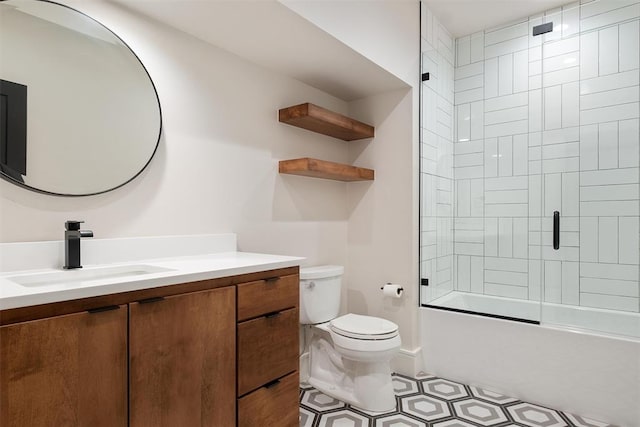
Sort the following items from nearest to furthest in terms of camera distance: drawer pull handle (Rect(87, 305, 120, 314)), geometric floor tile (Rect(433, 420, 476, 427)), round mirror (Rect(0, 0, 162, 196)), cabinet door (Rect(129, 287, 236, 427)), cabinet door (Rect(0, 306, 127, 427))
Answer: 1. cabinet door (Rect(0, 306, 127, 427))
2. drawer pull handle (Rect(87, 305, 120, 314))
3. cabinet door (Rect(129, 287, 236, 427))
4. round mirror (Rect(0, 0, 162, 196))
5. geometric floor tile (Rect(433, 420, 476, 427))

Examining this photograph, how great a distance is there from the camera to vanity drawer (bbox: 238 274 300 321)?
4.81 feet

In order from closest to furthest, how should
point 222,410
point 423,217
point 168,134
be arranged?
point 222,410
point 168,134
point 423,217

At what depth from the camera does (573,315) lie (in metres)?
2.26

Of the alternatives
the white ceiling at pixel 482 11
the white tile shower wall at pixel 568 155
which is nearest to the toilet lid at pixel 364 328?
the white tile shower wall at pixel 568 155

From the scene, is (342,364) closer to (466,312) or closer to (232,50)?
(466,312)

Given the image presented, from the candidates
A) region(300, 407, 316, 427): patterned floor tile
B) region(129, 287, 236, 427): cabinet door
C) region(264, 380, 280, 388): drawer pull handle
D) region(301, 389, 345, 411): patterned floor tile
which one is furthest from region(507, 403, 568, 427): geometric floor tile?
region(129, 287, 236, 427): cabinet door

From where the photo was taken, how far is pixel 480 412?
2.05 meters

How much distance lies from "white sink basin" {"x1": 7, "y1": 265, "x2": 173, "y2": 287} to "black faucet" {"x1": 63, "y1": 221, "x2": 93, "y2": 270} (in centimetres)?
3

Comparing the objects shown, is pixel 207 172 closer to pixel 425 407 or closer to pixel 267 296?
pixel 267 296

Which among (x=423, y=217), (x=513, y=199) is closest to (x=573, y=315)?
(x=513, y=199)

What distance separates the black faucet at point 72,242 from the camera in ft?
4.45

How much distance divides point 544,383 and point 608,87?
1.80 metres

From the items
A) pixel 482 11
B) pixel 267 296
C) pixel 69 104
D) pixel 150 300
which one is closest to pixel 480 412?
pixel 267 296

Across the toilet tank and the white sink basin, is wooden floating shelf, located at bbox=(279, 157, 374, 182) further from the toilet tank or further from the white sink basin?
the white sink basin
